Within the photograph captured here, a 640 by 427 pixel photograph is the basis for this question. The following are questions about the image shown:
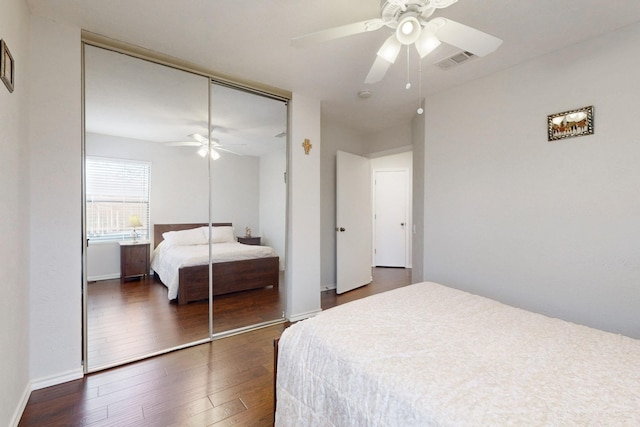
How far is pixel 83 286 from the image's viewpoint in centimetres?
195

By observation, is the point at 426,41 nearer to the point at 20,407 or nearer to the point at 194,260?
the point at 194,260

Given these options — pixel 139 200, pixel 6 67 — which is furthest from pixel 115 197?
pixel 6 67

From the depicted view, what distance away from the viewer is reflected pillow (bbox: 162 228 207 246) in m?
2.47

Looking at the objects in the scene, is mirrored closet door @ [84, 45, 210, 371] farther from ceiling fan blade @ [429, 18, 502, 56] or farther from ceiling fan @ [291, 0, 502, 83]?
ceiling fan blade @ [429, 18, 502, 56]

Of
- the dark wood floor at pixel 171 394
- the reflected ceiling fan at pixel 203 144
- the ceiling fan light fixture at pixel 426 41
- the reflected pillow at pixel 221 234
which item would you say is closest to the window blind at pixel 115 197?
the reflected ceiling fan at pixel 203 144

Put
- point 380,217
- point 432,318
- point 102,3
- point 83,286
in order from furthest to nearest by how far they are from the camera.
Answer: point 380,217 < point 83,286 < point 102,3 < point 432,318

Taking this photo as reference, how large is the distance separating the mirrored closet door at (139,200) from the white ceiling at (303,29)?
0.30 m

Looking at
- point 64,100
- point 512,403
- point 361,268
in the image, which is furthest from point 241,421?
point 361,268

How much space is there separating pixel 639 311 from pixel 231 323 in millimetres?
3235

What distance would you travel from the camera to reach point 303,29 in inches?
74.7

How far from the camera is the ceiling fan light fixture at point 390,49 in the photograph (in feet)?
4.81

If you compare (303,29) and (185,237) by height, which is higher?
(303,29)

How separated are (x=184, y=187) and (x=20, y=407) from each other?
5.71 feet

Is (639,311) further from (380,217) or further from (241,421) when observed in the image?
(380,217)
